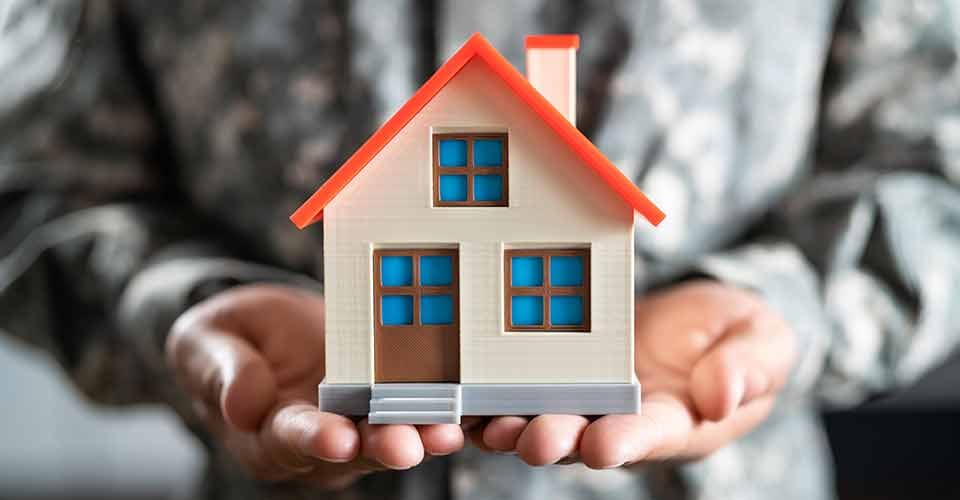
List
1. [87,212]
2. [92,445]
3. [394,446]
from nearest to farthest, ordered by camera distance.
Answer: [394,446]
[87,212]
[92,445]

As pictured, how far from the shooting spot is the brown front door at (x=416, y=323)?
0.59 metres

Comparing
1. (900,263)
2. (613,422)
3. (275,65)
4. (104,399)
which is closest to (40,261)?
(104,399)

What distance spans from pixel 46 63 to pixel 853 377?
670 mm

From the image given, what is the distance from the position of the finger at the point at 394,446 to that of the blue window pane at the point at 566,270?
0.12 metres

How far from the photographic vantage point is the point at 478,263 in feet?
1.92

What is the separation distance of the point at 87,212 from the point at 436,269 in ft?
1.38

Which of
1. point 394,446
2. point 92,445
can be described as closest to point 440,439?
point 394,446

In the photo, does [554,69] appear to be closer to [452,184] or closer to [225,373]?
[452,184]

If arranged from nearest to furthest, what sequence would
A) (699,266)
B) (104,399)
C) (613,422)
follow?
(613,422) → (699,266) → (104,399)

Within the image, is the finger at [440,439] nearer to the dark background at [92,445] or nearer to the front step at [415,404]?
the front step at [415,404]

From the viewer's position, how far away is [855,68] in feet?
2.83

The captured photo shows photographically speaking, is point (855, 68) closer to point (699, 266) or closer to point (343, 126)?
point (699, 266)

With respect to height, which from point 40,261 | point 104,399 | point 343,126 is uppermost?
point 343,126

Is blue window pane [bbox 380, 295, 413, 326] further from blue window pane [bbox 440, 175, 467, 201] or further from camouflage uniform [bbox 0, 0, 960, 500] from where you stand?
camouflage uniform [bbox 0, 0, 960, 500]
